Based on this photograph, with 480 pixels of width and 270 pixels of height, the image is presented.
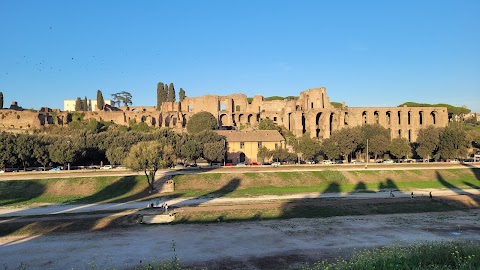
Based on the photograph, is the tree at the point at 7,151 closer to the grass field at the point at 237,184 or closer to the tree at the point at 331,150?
the grass field at the point at 237,184

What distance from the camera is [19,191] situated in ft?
128

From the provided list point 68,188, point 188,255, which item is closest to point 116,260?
point 188,255

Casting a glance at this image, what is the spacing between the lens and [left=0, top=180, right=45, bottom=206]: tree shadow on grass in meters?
37.5

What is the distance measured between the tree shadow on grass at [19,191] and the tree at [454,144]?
184ft

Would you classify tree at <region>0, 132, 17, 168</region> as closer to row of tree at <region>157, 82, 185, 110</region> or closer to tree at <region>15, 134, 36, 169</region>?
tree at <region>15, 134, 36, 169</region>

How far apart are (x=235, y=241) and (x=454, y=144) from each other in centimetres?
5268

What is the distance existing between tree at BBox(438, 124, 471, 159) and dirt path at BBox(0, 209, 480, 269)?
37.4 m

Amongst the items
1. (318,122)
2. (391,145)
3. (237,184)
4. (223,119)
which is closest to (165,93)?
(223,119)

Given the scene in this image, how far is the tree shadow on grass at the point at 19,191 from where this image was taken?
37500 millimetres

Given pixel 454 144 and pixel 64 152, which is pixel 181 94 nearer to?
pixel 64 152

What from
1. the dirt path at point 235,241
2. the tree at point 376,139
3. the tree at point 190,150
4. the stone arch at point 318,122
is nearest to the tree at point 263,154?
the tree at point 190,150

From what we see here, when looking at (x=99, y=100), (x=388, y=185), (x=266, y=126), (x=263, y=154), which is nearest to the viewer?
(x=388, y=185)

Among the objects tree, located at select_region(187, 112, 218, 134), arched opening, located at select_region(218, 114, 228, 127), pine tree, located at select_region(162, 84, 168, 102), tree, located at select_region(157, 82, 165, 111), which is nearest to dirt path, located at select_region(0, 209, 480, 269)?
tree, located at select_region(187, 112, 218, 134)

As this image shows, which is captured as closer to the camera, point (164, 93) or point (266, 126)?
point (266, 126)
